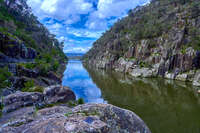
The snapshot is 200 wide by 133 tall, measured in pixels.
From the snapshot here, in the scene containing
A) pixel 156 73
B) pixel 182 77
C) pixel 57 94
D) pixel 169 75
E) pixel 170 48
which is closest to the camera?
pixel 57 94

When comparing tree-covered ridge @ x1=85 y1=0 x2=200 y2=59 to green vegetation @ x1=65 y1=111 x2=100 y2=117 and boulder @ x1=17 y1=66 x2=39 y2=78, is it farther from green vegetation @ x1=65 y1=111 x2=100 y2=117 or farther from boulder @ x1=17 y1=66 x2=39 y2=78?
green vegetation @ x1=65 y1=111 x2=100 y2=117

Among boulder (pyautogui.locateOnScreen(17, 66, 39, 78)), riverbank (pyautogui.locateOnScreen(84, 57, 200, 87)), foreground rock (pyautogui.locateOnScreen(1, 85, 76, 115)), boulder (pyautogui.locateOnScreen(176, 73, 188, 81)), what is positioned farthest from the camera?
boulder (pyautogui.locateOnScreen(176, 73, 188, 81))

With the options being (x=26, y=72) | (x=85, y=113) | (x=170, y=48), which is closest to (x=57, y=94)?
(x=85, y=113)

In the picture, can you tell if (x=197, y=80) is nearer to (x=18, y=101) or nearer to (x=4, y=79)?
(x=18, y=101)

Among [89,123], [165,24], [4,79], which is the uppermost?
[165,24]

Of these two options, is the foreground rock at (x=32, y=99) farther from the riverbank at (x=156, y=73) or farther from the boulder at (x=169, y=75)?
the boulder at (x=169, y=75)

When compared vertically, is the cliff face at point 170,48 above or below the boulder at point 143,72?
above

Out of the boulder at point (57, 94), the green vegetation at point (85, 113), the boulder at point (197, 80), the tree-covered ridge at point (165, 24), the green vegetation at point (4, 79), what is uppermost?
the tree-covered ridge at point (165, 24)

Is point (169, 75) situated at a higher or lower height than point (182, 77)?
higher

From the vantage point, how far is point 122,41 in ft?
280

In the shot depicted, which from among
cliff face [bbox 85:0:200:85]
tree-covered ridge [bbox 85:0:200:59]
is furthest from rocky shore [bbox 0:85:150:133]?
tree-covered ridge [bbox 85:0:200:59]

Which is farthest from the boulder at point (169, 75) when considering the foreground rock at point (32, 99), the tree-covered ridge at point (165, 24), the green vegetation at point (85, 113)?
the green vegetation at point (85, 113)

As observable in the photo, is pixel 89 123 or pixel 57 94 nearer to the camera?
pixel 89 123

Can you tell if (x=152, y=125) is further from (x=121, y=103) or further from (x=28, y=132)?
(x=28, y=132)
